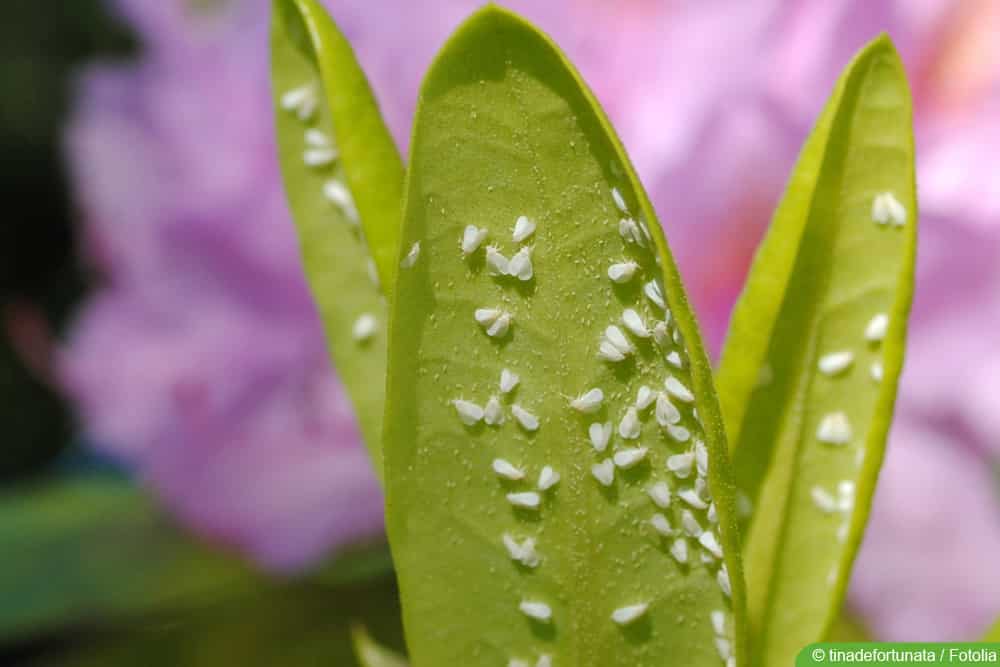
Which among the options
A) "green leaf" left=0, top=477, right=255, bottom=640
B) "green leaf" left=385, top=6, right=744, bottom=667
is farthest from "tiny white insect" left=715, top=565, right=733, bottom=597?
"green leaf" left=0, top=477, right=255, bottom=640

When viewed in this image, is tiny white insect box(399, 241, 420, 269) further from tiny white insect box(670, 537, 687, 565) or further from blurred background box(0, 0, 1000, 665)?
blurred background box(0, 0, 1000, 665)

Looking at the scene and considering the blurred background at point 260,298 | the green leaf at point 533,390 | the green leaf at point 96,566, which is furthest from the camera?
the green leaf at point 96,566

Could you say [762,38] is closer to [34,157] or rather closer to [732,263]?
[732,263]

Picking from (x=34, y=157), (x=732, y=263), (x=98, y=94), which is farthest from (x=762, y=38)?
(x=34, y=157)

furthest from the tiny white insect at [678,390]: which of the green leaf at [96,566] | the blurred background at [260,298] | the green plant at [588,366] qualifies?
the green leaf at [96,566]

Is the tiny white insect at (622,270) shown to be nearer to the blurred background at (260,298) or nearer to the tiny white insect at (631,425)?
the tiny white insect at (631,425)

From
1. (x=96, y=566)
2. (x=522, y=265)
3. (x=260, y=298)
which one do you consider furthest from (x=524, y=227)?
A: (x=96, y=566)

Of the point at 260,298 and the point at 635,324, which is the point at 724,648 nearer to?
the point at 635,324

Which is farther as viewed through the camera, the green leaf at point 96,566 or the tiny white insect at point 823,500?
the green leaf at point 96,566

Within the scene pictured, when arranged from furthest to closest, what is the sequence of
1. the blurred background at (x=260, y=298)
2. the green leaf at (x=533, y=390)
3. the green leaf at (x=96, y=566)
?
1. the green leaf at (x=96, y=566)
2. the blurred background at (x=260, y=298)
3. the green leaf at (x=533, y=390)
